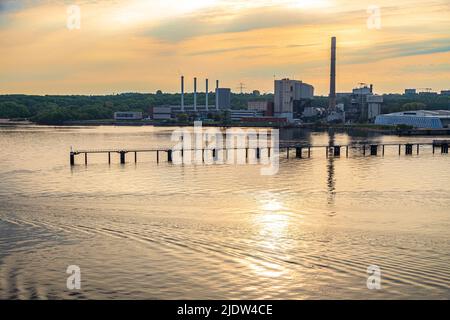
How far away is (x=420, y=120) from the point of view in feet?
532

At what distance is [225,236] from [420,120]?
144 m

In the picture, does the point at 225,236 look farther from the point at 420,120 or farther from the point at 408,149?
the point at 420,120

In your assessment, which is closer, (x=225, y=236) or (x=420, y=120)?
(x=225, y=236)

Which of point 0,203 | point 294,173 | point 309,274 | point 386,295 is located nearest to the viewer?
point 386,295

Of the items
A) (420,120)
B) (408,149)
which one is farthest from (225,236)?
(420,120)

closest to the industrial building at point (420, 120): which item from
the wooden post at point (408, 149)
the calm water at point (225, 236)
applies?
the wooden post at point (408, 149)

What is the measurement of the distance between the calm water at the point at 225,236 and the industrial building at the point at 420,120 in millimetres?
108034

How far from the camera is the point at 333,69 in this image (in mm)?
184250

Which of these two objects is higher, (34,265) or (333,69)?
(333,69)

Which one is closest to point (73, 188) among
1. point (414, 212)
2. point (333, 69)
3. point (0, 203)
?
point (0, 203)

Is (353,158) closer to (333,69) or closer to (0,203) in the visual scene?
(0,203)

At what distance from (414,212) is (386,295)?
16542 millimetres

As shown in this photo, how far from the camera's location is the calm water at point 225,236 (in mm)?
22227

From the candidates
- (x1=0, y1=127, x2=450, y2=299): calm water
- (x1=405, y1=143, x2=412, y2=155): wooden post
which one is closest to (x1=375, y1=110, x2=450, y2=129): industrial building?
(x1=405, y1=143, x2=412, y2=155): wooden post
